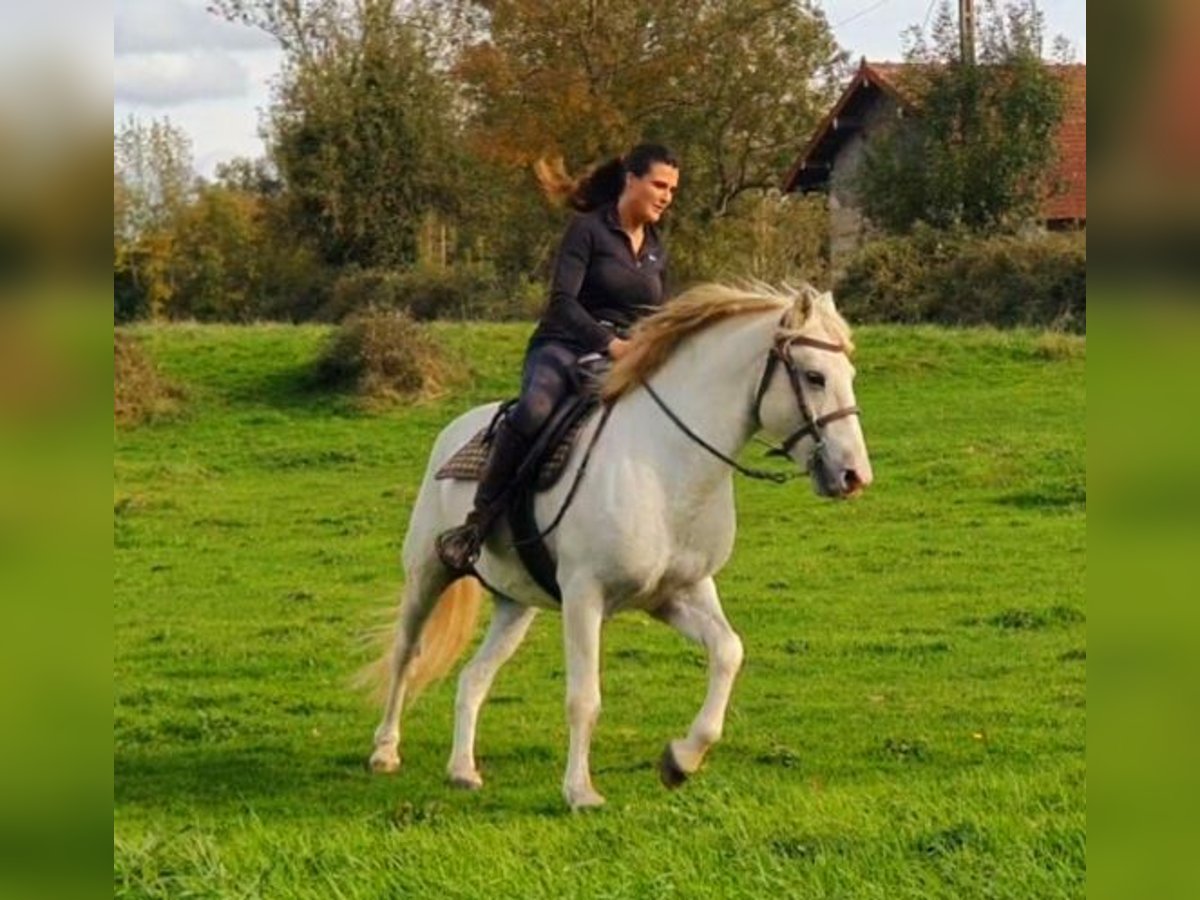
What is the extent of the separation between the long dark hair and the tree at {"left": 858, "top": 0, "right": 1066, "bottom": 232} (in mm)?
21729

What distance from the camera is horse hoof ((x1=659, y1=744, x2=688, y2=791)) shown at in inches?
265

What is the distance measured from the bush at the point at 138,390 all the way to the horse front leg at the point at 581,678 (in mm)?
16274

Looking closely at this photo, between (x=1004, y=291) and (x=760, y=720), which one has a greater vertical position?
(x=1004, y=291)

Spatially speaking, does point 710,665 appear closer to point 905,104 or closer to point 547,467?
point 547,467

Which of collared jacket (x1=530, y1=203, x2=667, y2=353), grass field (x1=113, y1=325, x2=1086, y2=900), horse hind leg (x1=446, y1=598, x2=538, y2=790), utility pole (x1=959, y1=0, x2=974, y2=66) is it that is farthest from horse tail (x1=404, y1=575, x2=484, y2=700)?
utility pole (x1=959, y1=0, x2=974, y2=66)

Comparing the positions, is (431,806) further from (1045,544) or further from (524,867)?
(1045,544)

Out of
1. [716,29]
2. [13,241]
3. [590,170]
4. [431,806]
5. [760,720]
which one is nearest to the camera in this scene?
[13,241]

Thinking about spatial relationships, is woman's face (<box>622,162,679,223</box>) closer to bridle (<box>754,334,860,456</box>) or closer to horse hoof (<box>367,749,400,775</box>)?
bridle (<box>754,334,860,456</box>)

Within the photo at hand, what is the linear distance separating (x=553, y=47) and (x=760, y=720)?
25.3 m

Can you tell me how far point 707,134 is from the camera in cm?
3234

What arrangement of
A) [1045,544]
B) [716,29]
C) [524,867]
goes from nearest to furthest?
1. [524,867]
2. [1045,544]
3. [716,29]

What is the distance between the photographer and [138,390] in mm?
22516

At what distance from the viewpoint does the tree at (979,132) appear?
93.1ft

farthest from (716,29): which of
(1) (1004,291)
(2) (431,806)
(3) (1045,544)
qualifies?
(2) (431,806)
